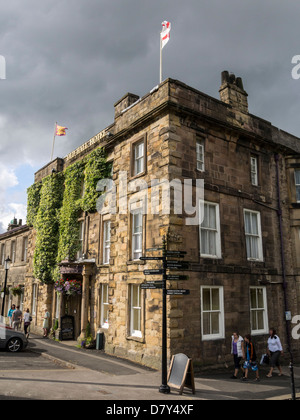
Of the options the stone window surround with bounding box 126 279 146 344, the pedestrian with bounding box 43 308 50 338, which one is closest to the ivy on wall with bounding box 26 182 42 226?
the pedestrian with bounding box 43 308 50 338

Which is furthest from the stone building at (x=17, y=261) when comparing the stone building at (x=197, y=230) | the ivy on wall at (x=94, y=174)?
the ivy on wall at (x=94, y=174)

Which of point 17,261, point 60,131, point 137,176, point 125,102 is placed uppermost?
point 60,131

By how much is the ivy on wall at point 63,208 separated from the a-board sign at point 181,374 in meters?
10.3

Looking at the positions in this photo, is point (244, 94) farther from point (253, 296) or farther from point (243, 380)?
point (243, 380)

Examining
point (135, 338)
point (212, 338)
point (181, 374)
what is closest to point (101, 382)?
point (181, 374)

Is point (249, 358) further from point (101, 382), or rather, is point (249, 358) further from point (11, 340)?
point (11, 340)

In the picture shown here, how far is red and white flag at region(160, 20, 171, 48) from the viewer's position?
578 inches

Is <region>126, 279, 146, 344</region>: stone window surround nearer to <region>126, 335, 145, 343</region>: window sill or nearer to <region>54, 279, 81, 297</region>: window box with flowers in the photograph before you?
<region>126, 335, 145, 343</region>: window sill

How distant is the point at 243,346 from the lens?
11289mm

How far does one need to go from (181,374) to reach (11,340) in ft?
27.8

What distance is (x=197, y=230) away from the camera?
13.1m

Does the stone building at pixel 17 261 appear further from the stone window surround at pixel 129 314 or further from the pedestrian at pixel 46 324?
the stone window surround at pixel 129 314

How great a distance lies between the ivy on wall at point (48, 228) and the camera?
20.8 meters
